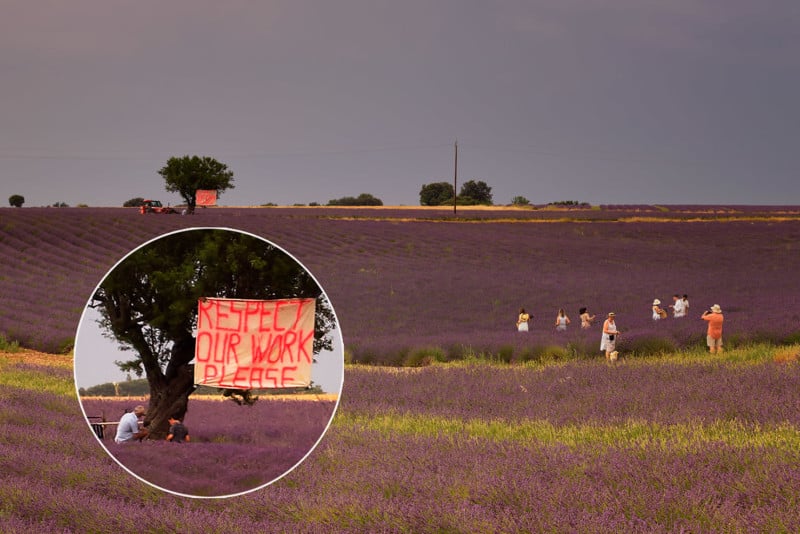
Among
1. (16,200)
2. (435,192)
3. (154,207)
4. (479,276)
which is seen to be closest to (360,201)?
(435,192)

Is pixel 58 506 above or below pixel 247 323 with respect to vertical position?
below

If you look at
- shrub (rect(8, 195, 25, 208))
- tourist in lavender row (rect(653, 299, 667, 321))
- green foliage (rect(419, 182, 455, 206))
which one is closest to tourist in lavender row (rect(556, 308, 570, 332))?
tourist in lavender row (rect(653, 299, 667, 321))

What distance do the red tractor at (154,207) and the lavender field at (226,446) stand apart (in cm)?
5231

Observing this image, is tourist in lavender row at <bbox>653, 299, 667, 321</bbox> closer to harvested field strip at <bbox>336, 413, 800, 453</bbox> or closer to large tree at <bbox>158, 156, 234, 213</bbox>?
harvested field strip at <bbox>336, 413, 800, 453</bbox>

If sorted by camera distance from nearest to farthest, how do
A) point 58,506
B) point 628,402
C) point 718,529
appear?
point 718,529 → point 58,506 → point 628,402

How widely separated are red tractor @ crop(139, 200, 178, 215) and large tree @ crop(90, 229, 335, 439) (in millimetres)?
52445

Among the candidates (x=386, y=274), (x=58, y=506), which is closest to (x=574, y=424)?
(x=58, y=506)

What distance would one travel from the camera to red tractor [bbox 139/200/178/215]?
54.0 meters

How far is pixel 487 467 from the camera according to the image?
4672mm

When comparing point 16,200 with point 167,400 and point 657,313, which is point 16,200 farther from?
point 167,400

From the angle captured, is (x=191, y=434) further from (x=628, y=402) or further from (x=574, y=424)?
(x=628, y=402)

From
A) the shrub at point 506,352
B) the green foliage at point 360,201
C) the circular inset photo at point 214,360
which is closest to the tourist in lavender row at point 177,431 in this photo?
the circular inset photo at point 214,360

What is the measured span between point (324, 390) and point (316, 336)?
0.18 metres

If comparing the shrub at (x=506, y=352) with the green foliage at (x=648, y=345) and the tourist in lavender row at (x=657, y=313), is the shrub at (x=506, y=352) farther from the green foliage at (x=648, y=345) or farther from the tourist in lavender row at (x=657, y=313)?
the tourist in lavender row at (x=657, y=313)
